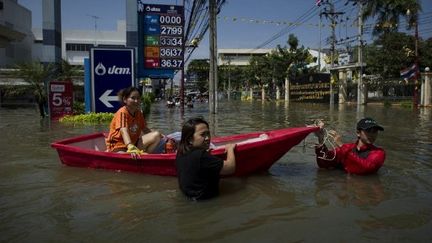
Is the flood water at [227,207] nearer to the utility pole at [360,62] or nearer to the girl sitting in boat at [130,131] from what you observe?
the girl sitting in boat at [130,131]

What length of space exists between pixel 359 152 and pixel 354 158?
108 millimetres

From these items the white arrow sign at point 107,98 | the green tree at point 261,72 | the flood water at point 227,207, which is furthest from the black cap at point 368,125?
the green tree at point 261,72

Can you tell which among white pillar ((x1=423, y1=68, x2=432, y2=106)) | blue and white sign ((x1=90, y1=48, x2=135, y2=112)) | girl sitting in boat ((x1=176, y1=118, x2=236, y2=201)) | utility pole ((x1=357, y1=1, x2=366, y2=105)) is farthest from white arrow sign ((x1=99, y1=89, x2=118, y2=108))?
utility pole ((x1=357, y1=1, x2=366, y2=105))

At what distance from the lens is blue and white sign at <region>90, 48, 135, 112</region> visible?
1206cm

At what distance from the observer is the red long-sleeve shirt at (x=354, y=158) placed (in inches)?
251

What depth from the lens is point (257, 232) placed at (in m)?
4.34

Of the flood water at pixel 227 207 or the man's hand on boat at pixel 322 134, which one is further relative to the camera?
the man's hand on boat at pixel 322 134

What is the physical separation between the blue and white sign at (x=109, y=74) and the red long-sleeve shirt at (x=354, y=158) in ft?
21.0

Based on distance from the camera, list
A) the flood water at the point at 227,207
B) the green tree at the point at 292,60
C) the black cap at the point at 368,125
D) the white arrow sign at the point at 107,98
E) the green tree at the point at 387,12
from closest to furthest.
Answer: the flood water at the point at 227,207 → the black cap at the point at 368,125 → the white arrow sign at the point at 107,98 → the green tree at the point at 387,12 → the green tree at the point at 292,60

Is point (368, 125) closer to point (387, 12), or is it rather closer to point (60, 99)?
point (60, 99)

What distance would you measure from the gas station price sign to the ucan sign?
7804 mm

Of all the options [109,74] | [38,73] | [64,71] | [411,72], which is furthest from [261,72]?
[109,74]

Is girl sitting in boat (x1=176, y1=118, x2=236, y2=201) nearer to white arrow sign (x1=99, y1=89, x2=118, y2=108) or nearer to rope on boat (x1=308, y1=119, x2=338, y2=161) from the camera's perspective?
rope on boat (x1=308, y1=119, x2=338, y2=161)

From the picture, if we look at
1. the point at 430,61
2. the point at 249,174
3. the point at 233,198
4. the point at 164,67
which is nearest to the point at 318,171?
the point at 249,174
